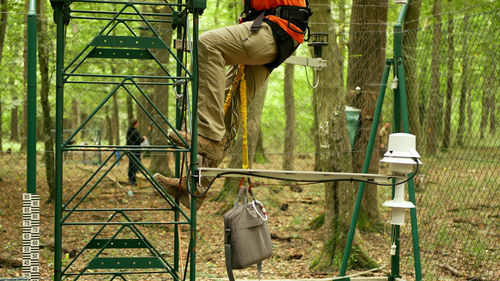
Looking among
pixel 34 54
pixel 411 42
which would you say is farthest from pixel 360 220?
pixel 34 54

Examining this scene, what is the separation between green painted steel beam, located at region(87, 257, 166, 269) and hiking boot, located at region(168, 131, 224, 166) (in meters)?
0.90

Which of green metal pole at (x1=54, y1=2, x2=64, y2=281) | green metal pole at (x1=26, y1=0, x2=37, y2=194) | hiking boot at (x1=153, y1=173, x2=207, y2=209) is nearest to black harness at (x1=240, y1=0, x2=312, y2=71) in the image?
hiking boot at (x1=153, y1=173, x2=207, y2=209)

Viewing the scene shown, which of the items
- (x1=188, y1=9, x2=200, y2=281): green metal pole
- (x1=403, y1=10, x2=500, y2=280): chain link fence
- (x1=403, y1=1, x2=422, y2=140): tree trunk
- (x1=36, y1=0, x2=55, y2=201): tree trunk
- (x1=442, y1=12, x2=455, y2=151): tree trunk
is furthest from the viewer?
(x1=403, y1=1, x2=422, y2=140): tree trunk

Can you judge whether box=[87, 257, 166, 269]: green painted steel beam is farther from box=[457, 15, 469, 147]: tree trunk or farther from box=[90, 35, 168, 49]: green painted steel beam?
box=[457, 15, 469, 147]: tree trunk

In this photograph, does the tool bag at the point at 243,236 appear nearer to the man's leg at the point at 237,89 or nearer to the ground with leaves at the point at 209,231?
the man's leg at the point at 237,89

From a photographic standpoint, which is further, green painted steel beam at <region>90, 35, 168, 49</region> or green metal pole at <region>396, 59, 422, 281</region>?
green metal pole at <region>396, 59, 422, 281</region>

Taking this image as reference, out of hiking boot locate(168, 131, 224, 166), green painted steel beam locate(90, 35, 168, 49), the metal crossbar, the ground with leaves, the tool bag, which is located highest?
green painted steel beam locate(90, 35, 168, 49)

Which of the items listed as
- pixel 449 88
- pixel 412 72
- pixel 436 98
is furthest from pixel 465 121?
pixel 412 72

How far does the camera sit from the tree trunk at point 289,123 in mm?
→ 10950

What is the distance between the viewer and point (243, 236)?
412 cm

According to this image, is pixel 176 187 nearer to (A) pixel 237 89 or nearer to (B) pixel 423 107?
(A) pixel 237 89

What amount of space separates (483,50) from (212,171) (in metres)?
3.74

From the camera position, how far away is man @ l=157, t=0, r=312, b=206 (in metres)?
4.53

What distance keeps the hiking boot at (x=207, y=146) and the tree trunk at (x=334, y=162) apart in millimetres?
2645
